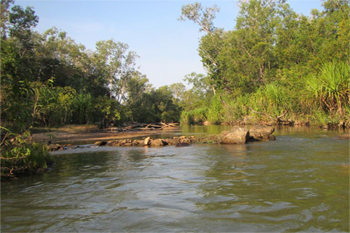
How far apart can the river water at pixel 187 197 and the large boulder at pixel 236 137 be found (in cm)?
394

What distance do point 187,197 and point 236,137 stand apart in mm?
7820

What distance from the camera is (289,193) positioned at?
196 inches

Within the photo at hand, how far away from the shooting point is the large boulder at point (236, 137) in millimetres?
12375

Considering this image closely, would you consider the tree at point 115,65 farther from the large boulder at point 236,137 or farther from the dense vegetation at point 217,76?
the large boulder at point 236,137

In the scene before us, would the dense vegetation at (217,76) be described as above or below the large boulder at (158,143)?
above

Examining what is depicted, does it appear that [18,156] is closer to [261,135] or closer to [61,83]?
[261,135]

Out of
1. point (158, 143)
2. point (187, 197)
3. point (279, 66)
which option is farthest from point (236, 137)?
point (279, 66)

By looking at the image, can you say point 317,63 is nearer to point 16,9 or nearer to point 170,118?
point 170,118

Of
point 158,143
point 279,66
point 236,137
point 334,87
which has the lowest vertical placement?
point 158,143

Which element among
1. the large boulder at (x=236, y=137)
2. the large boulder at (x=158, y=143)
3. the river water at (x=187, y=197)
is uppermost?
the large boulder at (x=236, y=137)

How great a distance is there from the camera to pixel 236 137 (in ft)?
40.9

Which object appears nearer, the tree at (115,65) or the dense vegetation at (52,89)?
the dense vegetation at (52,89)

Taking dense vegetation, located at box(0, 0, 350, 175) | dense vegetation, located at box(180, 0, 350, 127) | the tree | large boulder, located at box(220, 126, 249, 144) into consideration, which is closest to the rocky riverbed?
large boulder, located at box(220, 126, 249, 144)

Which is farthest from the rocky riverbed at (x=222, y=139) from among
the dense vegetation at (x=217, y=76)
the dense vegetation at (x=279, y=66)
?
the dense vegetation at (x=279, y=66)
